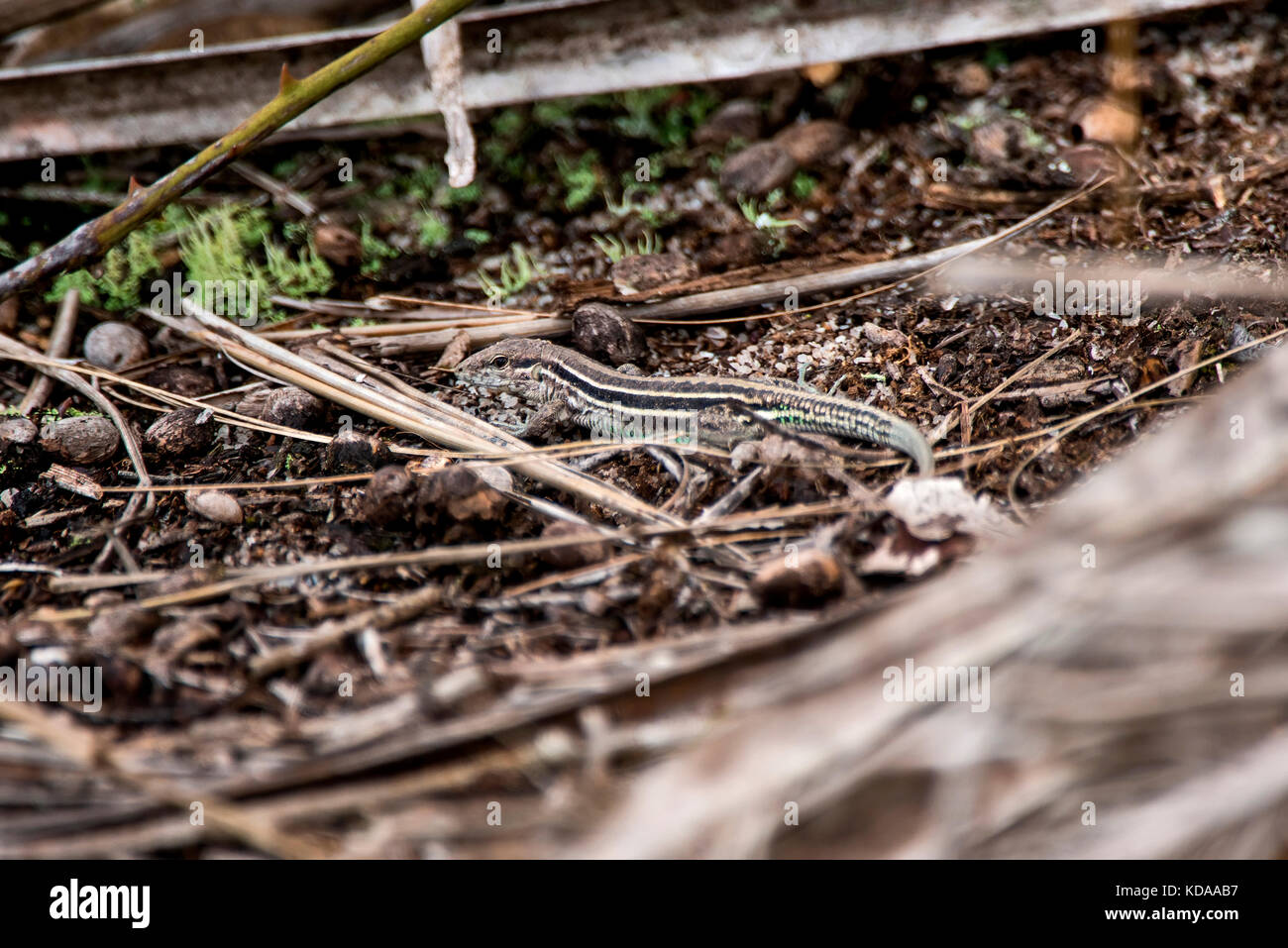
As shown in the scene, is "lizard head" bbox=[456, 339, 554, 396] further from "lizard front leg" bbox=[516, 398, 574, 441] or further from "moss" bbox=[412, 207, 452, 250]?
"moss" bbox=[412, 207, 452, 250]

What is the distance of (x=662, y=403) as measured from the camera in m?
4.08

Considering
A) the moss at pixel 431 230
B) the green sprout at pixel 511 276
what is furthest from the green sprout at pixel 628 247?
the moss at pixel 431 230

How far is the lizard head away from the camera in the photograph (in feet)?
14.2

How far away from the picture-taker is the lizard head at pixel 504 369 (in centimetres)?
432

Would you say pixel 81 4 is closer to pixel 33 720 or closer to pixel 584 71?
pixel 584 71

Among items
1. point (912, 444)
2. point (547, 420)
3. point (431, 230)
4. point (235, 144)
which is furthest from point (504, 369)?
point (912, 444)

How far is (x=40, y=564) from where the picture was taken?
3418mm

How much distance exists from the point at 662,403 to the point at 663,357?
508 mm

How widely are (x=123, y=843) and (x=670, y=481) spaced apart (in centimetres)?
226

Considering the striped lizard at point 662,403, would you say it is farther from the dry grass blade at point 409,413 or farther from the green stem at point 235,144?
the green stem at point 235,144

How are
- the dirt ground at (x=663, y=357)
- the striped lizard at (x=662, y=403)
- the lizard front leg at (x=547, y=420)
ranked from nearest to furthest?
the dirt ground at (x=663, y=357)
the striped lizard at (x=662, y=403)
the lizard front leg at (x=547, y=420)

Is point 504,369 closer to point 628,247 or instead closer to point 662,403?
point 662,403

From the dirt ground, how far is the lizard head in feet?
0.33

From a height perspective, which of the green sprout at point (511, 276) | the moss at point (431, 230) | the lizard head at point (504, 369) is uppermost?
the moss at point (431, 230)
